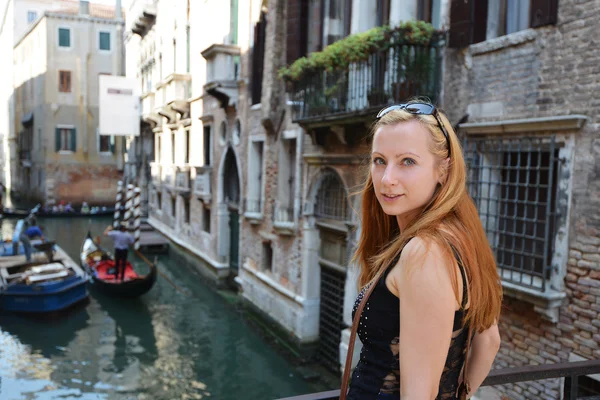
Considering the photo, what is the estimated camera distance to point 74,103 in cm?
2844

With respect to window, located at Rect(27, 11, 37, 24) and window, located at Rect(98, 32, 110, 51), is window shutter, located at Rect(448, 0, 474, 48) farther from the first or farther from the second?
window, located at Rect(27, 11, 37, 24)

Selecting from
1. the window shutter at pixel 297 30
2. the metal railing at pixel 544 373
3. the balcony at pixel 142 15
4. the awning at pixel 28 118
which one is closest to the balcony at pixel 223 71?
the window shutter at pixel 297 30

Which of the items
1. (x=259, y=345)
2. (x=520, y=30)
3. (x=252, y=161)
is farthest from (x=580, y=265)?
(x=252, y=161)

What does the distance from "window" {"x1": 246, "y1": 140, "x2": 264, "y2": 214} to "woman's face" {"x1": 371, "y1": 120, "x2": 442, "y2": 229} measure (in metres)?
9.51

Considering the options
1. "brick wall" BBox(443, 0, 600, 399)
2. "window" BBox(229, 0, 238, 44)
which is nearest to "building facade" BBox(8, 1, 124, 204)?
"window" BBox(229, 0, 238, 44)

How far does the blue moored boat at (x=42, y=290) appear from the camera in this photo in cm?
1037

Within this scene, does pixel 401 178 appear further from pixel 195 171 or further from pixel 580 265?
pixel 195 171

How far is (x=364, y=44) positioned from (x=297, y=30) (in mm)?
3049

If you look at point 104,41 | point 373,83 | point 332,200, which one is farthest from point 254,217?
point 104,41

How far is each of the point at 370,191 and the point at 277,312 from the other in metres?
8.24

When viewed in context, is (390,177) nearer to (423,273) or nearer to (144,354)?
(423,273)

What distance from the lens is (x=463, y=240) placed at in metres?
1.20

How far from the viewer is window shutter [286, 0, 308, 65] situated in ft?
28.3

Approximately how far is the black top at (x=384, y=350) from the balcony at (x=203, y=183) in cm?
1259
